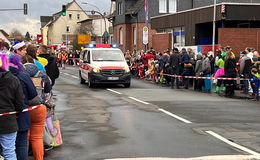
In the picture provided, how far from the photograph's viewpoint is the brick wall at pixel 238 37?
91.8 ft

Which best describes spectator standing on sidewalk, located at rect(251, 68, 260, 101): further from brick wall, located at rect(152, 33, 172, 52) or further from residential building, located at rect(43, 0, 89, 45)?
residential building, located at rect(43, 0, 89, 45)

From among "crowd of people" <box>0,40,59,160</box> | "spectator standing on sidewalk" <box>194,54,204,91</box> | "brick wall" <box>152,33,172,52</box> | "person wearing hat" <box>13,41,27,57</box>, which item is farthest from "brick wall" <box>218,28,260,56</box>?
"crowd of people" <box>0,40,59,160</box>

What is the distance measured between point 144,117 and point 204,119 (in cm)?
151

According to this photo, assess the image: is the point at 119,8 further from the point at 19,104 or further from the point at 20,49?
the point at 19,104

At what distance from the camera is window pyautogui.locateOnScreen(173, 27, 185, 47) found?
3547 cm

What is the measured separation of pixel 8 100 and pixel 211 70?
1591cm

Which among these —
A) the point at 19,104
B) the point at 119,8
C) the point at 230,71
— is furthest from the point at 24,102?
the point at 119,8

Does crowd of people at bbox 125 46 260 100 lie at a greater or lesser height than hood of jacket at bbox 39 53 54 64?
lesser

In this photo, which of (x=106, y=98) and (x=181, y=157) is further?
(x=106, y=98)

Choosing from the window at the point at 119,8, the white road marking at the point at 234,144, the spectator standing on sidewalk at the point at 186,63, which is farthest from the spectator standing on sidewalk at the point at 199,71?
the window at the point at 119,8

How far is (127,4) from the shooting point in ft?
189

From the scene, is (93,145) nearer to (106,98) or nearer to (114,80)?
(106,98)

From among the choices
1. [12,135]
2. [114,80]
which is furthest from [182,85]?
[12,135]

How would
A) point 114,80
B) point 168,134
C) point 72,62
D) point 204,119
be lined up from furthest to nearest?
point 72,62
point 114,80
point 204,119
point 168,134
